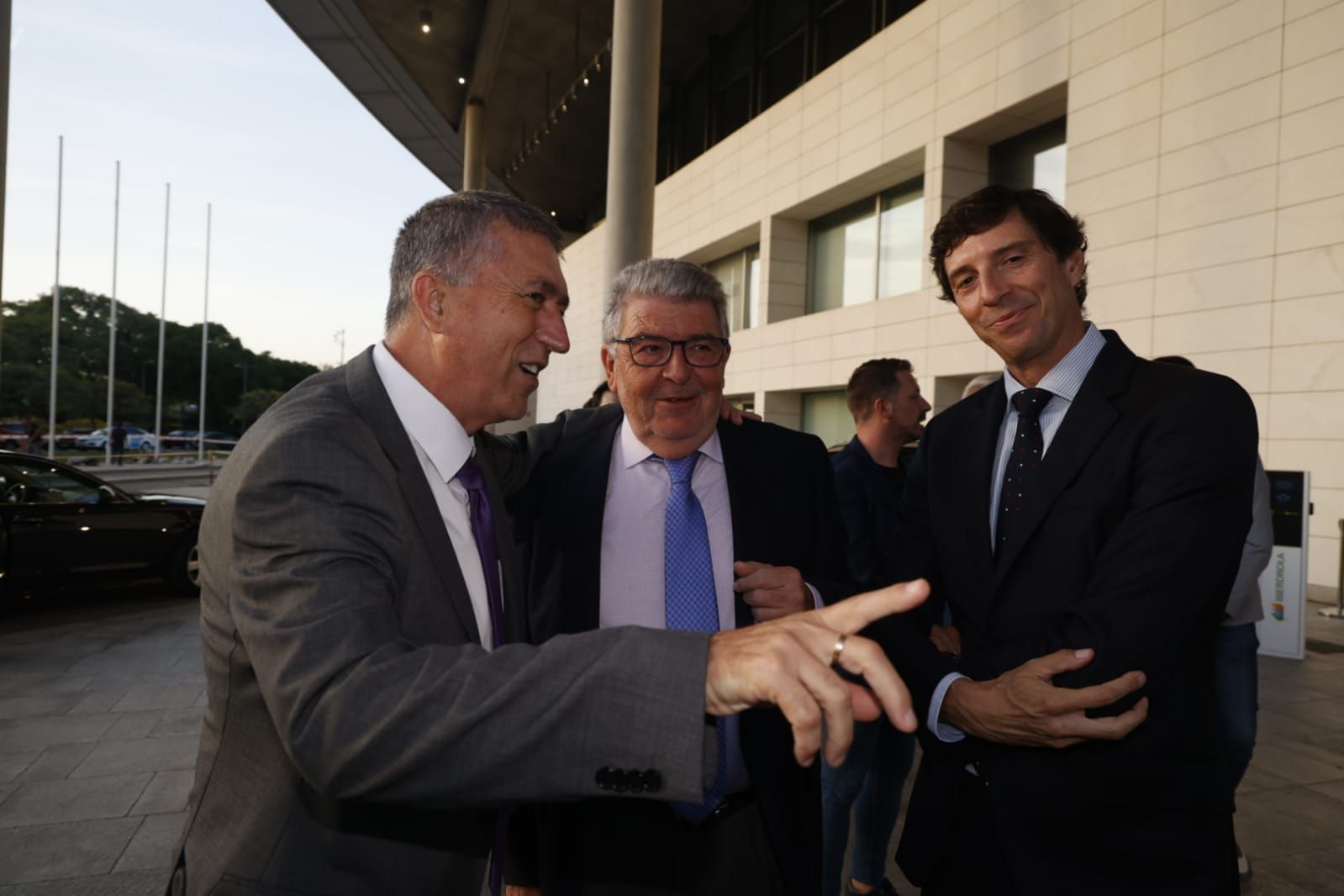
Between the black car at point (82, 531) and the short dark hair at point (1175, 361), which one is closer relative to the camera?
the short dark hair at point (1175, 361)

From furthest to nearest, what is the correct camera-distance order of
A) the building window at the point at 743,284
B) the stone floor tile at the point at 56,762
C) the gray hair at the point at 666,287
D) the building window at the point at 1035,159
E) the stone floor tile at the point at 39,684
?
1. the building window at the point at 743,284
2. the building window at the point at 1035,159
3. the stone floor tile at the point at 39,684
4. the stone floor tile at the point at 56,762
5. the gray hair at the point at 666,287

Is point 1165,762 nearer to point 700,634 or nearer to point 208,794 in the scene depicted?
point 700,634

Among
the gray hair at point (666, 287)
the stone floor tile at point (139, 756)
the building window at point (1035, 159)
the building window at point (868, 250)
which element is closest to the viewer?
the gray hair at point (666, 287)

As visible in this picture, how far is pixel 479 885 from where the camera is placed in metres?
1.49

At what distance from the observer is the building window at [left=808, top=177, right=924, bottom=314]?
15.6 m

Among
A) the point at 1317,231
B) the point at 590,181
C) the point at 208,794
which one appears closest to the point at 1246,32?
the point at 1317,231

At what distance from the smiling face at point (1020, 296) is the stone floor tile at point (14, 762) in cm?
511

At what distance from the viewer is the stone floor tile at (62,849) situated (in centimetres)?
323

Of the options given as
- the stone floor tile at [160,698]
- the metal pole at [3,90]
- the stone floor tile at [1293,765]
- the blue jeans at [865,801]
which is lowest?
the stone floor tile at [160,698]

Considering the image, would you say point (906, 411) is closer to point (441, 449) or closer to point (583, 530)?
point (583, 530)

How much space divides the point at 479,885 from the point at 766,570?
880mm

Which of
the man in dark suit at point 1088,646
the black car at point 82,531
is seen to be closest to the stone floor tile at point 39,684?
the black car at point 82,531

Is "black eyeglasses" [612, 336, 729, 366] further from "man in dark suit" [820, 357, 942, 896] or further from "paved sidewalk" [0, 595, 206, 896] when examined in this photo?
"paved sidewalk" [0, 595, 206, 896]

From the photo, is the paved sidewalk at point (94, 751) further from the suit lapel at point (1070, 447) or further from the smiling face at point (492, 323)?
the suit lapel at point (1070, 447)
